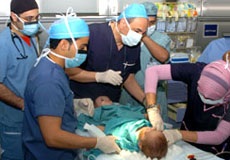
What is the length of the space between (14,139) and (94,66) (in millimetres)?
747

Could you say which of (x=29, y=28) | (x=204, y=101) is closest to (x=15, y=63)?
(x=29, y=28)

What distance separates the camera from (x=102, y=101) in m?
2.24

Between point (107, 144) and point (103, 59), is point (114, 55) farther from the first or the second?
point (107, 144)

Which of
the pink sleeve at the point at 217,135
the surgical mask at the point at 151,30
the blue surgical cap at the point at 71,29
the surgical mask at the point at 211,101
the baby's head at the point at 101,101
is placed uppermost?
the blue surgical cap at the point at 71,29

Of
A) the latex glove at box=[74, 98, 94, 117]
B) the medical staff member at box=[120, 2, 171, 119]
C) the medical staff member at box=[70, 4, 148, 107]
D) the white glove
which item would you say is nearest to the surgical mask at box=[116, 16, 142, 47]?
the medical staff member at box=[70, 4, 148, 107]

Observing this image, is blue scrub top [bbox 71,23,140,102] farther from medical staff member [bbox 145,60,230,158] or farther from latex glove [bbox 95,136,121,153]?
latex glove [bbox 95,136,121,153]

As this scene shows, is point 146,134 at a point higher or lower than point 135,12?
lower

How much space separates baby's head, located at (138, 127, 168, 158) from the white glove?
1.60ft

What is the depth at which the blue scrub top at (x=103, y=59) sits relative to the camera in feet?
7.39

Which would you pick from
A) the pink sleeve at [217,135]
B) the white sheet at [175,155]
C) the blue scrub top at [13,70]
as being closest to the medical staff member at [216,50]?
the pink sleeve at [217,135]

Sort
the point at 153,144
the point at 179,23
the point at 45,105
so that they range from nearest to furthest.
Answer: the point at 45,105 < the point at 153,144 < the point at 179,23

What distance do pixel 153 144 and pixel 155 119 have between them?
198 millimetres

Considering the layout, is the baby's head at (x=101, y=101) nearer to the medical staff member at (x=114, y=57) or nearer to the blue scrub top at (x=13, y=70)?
the medical staff member at (x=114, y=57)

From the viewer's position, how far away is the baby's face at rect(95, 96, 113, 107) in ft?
7.27
